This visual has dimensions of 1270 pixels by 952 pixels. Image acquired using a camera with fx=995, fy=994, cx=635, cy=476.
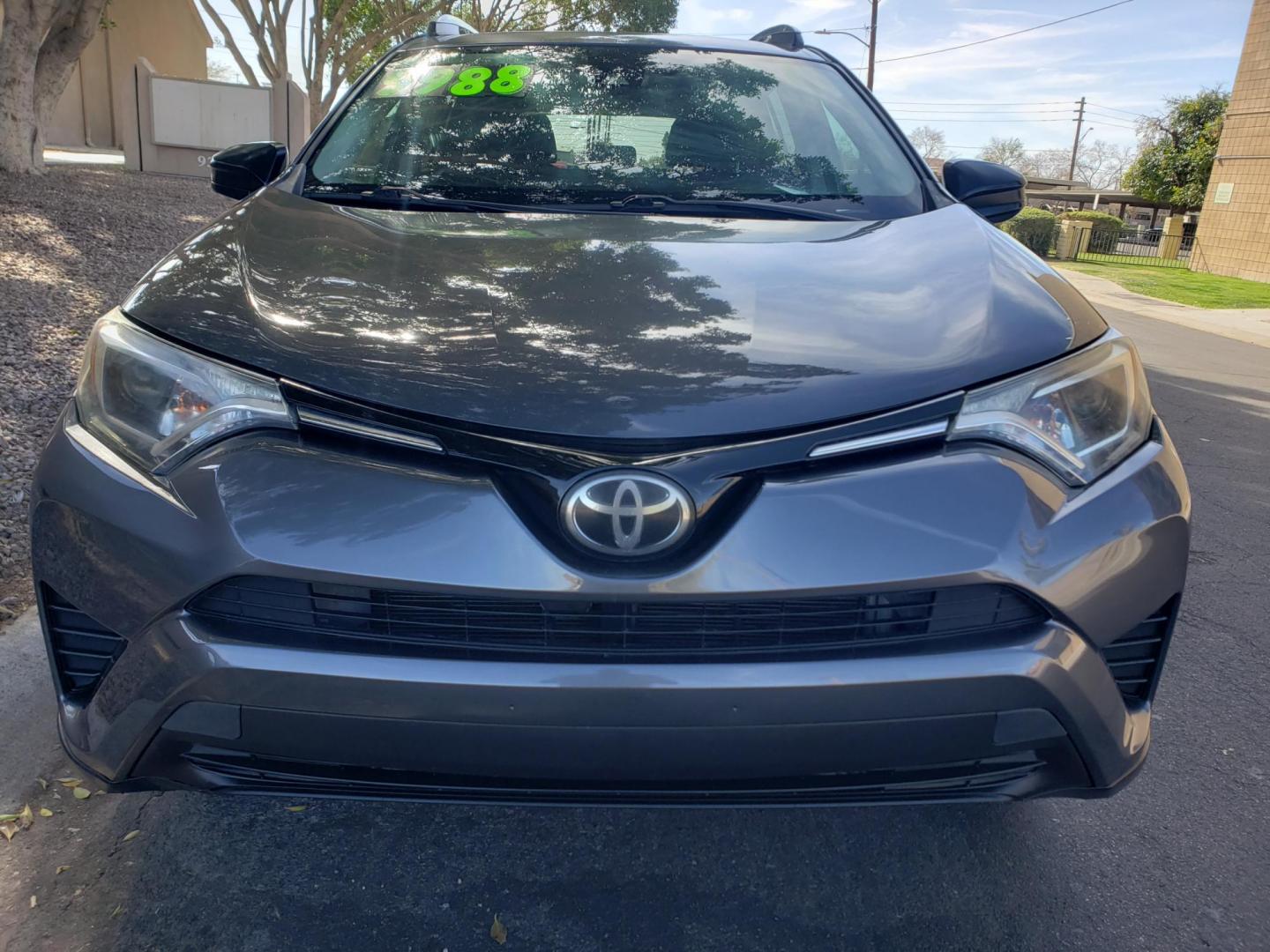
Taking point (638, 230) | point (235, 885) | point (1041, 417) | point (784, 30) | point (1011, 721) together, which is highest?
point (784, 30)

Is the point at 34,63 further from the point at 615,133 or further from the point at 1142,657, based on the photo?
the point at 1142,657

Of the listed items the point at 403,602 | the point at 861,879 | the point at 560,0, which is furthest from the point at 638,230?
the point at 560,0

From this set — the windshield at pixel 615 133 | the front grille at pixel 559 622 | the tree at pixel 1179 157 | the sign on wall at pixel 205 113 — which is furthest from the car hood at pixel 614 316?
the tree at pixel 1179 157

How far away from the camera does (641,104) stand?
2957mm

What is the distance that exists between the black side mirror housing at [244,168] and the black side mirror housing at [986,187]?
2.01m

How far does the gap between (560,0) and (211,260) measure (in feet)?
80.2

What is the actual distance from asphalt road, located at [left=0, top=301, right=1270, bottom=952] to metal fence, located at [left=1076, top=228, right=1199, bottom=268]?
83.3ft

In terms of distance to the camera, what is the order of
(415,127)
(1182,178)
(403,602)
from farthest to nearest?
1. (1182,178)
2. (415,127)
3. (403,602)

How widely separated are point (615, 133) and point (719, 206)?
0.51 metres

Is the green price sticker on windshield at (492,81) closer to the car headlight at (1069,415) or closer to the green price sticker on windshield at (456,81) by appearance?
the green price sticker on windshield at (456,81)

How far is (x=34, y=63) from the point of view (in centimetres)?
938

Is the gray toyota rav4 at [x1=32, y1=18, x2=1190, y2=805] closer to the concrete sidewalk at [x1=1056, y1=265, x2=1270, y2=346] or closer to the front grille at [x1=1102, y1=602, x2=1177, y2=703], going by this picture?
the front grille at [x1=1102, y1=602, x2=1177, y2=703]

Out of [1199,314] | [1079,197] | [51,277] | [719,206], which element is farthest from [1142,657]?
[1079,197]

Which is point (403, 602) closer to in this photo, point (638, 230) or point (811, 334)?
point (811, 334)
